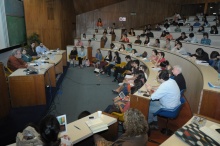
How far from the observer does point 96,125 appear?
266 centimetres

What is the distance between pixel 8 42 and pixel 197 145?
25.8ft

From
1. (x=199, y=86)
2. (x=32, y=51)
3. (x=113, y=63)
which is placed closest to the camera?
(x=199, y=86)

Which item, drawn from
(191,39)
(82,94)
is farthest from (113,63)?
(191,39)

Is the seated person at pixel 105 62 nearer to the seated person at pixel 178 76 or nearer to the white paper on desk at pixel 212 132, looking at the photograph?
the seated person at pixel 178 76

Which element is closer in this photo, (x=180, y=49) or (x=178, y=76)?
(x=178, y=76)

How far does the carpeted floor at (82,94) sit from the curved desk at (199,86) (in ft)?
7.37

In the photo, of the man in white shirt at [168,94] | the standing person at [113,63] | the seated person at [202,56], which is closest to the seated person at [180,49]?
the seated person at [202,56]

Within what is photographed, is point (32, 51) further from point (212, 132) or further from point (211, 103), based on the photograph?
point (212, 132)

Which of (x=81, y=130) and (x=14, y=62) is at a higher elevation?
(x=14, y=62)

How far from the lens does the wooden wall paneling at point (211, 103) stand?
3137mm

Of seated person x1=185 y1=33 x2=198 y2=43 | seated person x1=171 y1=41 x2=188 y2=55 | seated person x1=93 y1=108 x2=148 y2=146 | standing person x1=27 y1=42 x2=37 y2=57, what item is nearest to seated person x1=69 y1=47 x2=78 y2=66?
standing person x1=27 y1=42 x2=37 y2=57

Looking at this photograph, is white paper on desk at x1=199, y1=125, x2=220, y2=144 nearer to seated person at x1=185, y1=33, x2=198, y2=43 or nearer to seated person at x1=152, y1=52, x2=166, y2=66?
seated person at x1=152, y1=52, x2=166, y2=66

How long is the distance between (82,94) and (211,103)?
376 centimetres

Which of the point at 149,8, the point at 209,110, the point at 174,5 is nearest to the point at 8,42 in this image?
the point at 209,110
